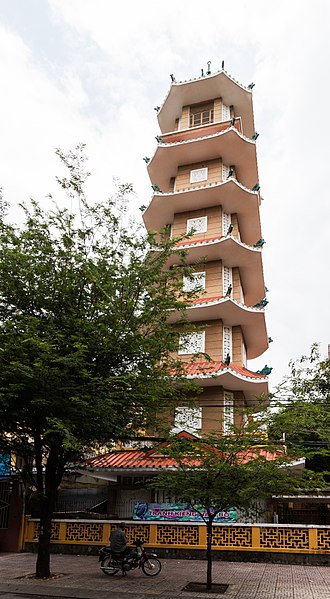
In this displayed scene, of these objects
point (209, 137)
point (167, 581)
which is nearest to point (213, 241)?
point (209, 137)

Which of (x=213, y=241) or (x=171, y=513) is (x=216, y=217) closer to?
(x=213, y=241)

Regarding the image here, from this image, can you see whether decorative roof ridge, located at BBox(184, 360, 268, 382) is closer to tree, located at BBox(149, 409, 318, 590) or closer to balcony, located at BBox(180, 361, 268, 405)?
balcony, located at BBox(180, 361, 268, 405)

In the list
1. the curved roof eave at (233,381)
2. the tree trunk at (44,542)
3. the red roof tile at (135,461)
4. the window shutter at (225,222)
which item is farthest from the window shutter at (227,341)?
the tree trunk at (44,542)

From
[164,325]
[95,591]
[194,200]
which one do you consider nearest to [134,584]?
→ [95,591]

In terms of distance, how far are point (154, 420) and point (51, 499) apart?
3261 mm

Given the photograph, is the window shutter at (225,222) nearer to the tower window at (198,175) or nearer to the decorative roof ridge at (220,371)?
the tower window at (198,175)

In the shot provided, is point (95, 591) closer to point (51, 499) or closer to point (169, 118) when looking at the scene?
point (51, 499)

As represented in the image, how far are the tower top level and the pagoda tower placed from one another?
2.0 inches

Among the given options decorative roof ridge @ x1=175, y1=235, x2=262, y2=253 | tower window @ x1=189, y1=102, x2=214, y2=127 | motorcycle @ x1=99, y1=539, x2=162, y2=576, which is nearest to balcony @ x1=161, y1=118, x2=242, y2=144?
tower window @ x1=189, y1=102, x2=214, y2=127

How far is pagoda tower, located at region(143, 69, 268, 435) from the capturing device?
20281 millimetres

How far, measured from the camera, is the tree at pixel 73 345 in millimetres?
10992

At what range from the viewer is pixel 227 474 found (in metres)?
10.9

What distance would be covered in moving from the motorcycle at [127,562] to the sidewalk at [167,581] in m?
0.19

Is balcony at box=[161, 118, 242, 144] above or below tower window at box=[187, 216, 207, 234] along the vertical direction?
above
